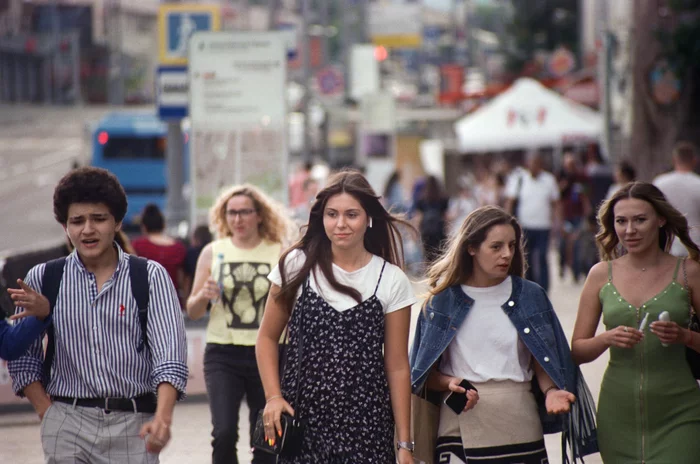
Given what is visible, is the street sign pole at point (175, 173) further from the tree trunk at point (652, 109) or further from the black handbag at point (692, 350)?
the black handbag at point (692, 350)

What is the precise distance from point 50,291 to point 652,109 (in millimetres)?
13969

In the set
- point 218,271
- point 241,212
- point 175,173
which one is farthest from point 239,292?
point 175,173

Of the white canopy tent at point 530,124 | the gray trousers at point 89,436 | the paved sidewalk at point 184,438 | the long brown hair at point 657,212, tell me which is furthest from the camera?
the white canopy tent at point 530,124

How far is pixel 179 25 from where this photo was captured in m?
14.6

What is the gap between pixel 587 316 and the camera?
4961 mm

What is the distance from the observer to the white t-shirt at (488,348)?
4.59 metres

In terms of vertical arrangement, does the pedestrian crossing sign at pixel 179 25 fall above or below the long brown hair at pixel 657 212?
above

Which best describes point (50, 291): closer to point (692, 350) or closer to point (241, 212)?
point (692, 350)

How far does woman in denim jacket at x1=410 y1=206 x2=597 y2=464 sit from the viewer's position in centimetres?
→ 454

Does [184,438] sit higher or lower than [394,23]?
lower

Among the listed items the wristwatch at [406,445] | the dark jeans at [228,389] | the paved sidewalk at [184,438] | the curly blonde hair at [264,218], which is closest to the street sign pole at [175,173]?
the paved sidewalk at [184,438]

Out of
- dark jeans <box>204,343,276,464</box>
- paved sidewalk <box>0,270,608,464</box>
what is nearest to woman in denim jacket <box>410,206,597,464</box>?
dark jeans <box>204,343,276,464</box>

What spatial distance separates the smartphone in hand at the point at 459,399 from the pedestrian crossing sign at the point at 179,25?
10580 millimetres

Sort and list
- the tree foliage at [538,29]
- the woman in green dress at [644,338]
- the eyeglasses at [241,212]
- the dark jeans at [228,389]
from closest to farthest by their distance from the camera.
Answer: the woman in green dress at [644,338] < the dark jeans at [228,389] < the eyeglasses at [241,212] < the tree foliage at [538,29]
